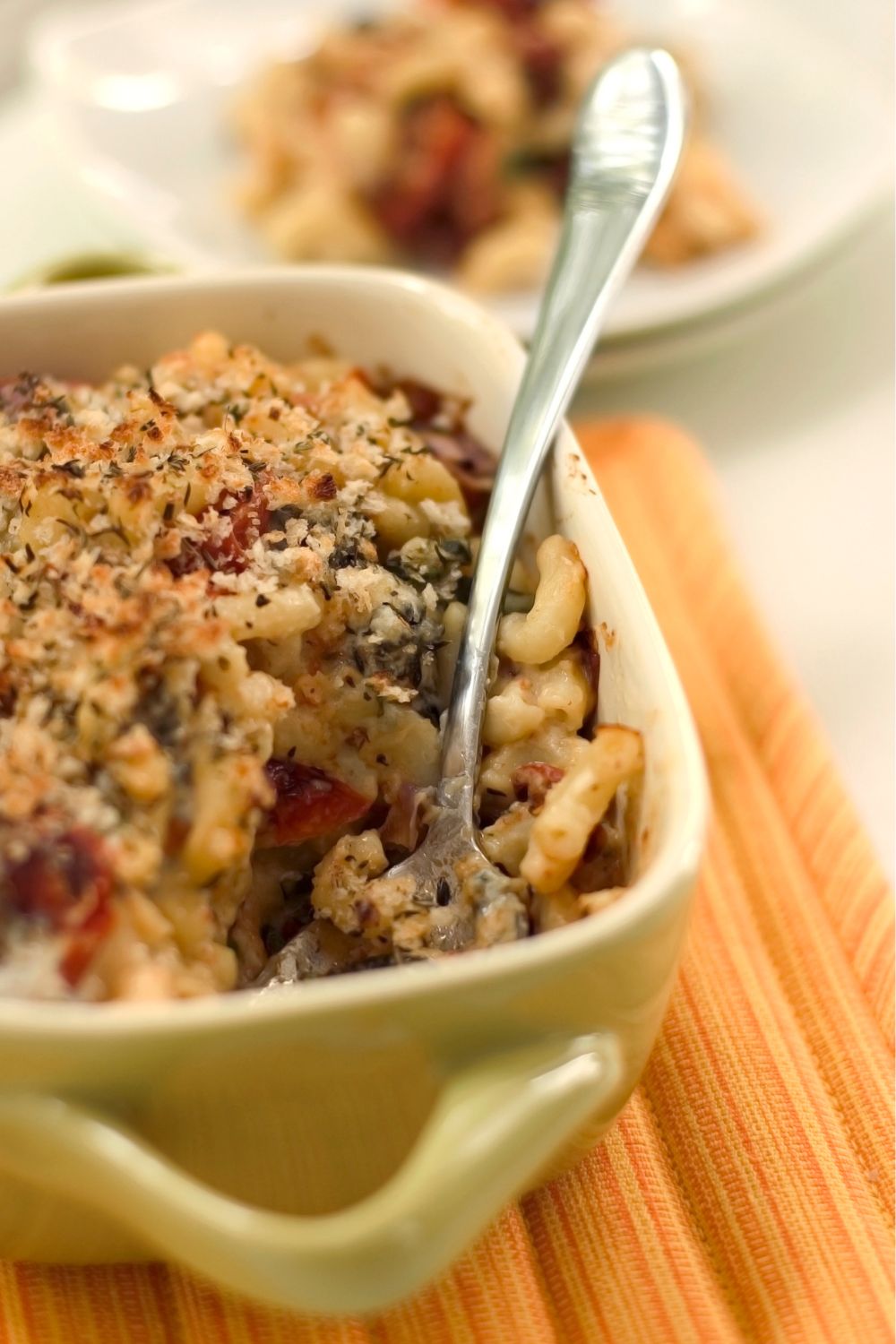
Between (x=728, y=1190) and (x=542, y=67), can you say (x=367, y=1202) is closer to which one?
(x=728, y=1190)

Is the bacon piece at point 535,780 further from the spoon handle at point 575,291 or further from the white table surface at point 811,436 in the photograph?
the white table surface at point 811,436

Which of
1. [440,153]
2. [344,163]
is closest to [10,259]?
[344,163]

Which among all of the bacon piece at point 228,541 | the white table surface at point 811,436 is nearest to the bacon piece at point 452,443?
the bacon piece at point 228,541

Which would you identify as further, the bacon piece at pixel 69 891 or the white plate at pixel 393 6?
the white plate at pixel 393 6

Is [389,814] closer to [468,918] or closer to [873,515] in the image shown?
[468,918]

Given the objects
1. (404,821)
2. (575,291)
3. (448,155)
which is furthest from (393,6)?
(404,821)
